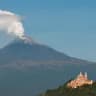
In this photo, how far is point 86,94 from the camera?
6988 centimetres

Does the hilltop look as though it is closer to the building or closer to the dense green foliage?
the dense green foliage

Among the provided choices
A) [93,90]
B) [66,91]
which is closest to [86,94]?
[93,90]

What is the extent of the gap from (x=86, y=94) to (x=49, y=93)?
13.1m

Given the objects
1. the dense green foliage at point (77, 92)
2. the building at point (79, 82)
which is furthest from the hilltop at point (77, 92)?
the building at point (79, 82)

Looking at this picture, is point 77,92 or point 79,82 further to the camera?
point 79,82

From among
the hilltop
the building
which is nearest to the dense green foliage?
the hilltop

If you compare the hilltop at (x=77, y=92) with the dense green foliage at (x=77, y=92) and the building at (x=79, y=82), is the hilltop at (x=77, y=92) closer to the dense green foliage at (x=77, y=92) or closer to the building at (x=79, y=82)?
the dense green foliage at (x=77, y=92)

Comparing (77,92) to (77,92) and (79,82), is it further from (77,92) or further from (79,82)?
(79,82)

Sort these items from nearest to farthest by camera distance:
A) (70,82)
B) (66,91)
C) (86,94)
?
(86,94) → (66,91) → (70,82)

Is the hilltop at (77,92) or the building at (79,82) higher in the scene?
the building at (79,82)

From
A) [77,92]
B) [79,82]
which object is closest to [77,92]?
[77,92]

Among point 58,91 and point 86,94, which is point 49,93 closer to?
point 58,91

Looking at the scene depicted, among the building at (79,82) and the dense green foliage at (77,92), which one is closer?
the dense green foliage at (77,92)

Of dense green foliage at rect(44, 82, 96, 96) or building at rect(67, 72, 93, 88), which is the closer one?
dense green foliage at rect(44, 82, 96, 96)
